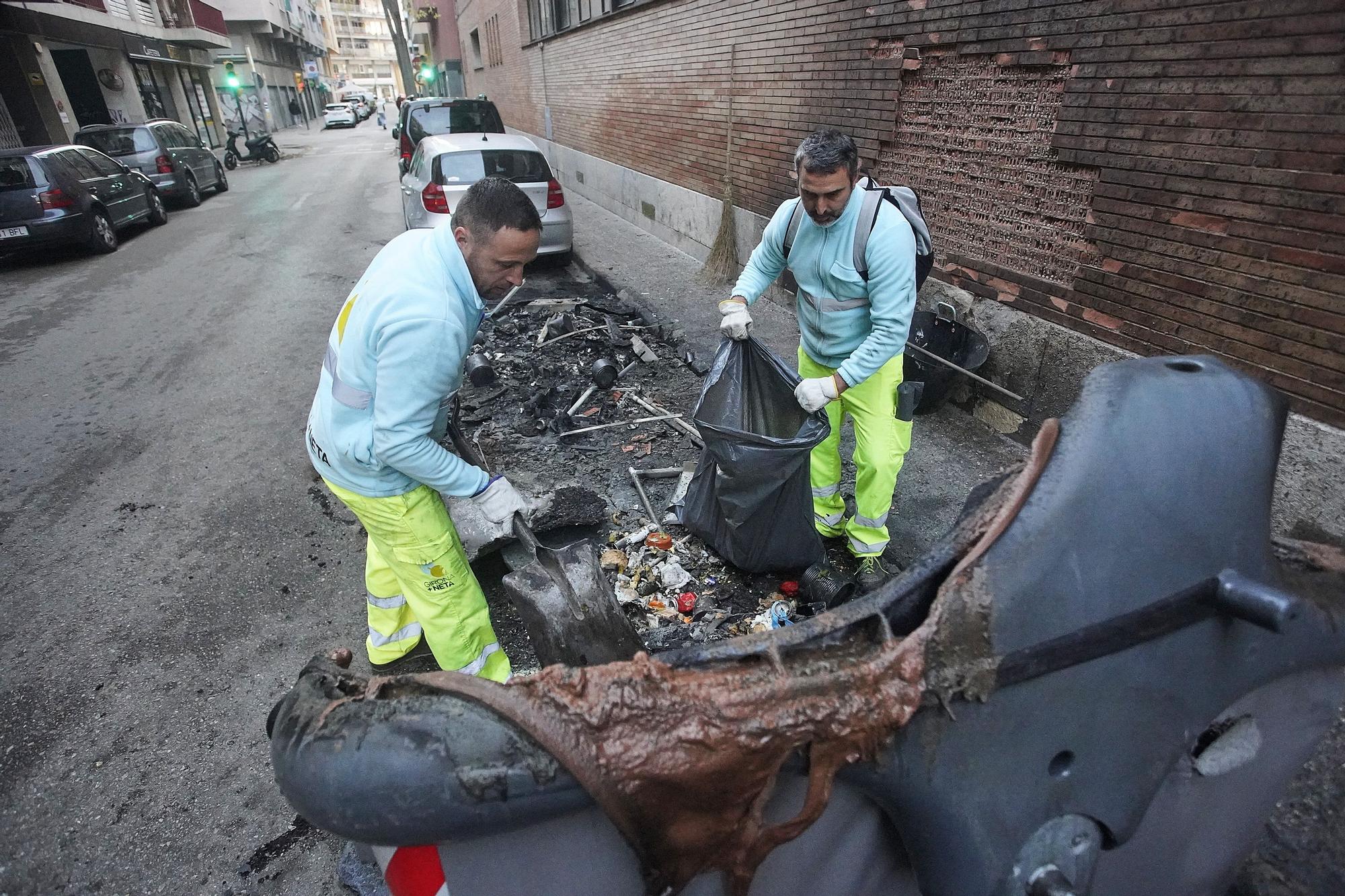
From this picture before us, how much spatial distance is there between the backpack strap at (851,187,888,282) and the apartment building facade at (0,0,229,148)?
21.4m

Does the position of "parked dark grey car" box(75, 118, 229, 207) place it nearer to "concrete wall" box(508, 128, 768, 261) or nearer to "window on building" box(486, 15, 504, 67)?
"concrete wall" box(508, 128, 768, 261)

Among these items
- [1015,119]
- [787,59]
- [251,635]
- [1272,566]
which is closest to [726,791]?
[1272,566]

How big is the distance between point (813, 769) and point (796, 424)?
7.79 feet

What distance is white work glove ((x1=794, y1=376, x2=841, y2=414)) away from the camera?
9.75 ft

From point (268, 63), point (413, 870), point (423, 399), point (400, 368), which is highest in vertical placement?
point (268, 63)

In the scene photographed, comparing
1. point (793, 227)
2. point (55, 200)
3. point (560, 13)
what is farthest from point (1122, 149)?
point (560, 13)

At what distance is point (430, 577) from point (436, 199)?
280 inches

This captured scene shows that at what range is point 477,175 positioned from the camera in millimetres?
8492

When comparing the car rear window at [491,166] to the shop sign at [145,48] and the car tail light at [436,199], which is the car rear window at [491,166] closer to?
the car tail light at [436,199]

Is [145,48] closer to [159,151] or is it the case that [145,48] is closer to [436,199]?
[159,151]

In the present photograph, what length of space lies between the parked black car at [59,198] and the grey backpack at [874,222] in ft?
36.7

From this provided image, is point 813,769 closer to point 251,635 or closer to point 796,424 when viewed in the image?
point 796,424

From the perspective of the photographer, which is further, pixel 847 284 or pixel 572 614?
pixel 847 284

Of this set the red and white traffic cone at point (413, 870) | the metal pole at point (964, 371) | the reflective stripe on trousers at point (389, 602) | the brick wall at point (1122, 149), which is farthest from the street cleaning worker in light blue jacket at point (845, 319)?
the red and white traffic cone at point (413, 870)
